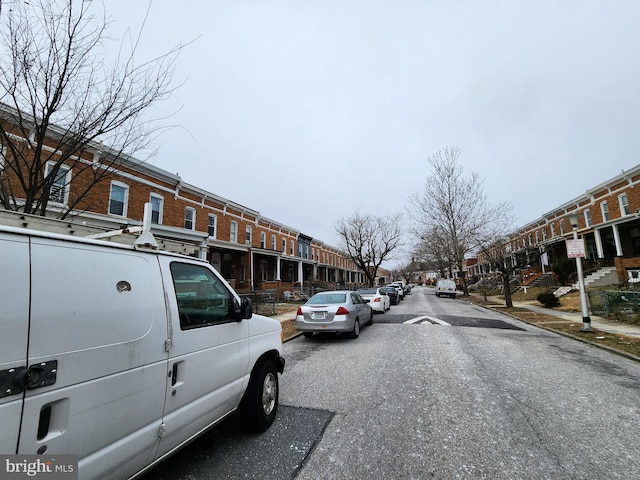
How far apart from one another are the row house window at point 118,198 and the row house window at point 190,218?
4158 mm

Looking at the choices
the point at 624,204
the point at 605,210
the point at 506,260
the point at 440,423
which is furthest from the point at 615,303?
the point at 605,210

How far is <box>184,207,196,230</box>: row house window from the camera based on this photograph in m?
19.3

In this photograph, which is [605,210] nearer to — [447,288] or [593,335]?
[447,288]

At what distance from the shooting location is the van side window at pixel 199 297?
2.81 meters

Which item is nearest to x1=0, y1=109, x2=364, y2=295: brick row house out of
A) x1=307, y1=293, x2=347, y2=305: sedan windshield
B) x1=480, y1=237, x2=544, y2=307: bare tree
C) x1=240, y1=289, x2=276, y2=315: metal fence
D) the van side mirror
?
the van side mirror

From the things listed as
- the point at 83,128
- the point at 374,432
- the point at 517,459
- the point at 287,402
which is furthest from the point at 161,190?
the point at 517,459

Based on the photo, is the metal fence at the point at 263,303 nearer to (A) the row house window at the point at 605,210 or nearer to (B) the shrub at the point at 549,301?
(B) the shrub at the point at 549,301


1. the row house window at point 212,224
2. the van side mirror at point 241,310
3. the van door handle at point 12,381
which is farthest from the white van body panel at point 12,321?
the row house window at point 212,224

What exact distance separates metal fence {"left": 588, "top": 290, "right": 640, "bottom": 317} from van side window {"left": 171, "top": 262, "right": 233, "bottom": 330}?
1491 centimetres

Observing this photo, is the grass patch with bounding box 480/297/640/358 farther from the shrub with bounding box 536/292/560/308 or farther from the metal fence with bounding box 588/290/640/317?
the shrub with bounding box 536/292/560/308

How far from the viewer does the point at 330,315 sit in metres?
8.88

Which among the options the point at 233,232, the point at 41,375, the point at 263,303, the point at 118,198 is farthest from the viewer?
the point at 233,232

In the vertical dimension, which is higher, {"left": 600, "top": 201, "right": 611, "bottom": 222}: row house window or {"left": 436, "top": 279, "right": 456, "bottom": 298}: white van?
{"left": 600, "top": 201, "right": 611, "bottom": 222}: row house window

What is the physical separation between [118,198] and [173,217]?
343cm
